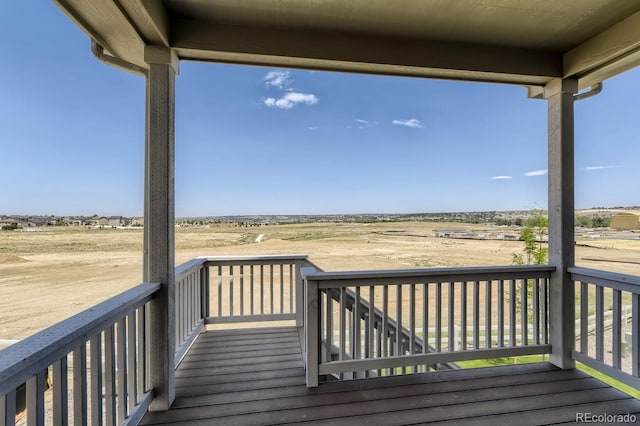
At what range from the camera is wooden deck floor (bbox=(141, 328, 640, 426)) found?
1.96 m

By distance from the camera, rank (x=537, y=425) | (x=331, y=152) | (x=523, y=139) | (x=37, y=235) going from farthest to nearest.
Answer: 1. (x=331, y=152)
2. (x=523, y=139)
3. (x=537, y=425)
4. (x=37, y=235)

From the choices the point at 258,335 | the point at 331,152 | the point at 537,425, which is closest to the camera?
the point at 537,425

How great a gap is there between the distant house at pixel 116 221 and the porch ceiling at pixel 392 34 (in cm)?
128

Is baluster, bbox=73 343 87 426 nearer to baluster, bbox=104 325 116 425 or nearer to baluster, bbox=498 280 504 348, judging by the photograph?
baluster, bbox=104 325 116 425

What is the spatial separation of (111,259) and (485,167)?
687cm

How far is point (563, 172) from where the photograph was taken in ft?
8.66

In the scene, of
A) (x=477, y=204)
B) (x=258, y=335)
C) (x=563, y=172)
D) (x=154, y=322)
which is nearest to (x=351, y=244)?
(x=258, y=335)

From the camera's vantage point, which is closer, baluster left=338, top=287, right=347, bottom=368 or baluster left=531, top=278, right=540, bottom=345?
baluster left=338, top=287, right=347, bottom=368

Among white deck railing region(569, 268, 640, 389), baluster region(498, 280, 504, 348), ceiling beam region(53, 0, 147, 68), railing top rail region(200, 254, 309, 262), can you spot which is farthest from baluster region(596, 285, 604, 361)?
ceiling beam region(53, 0, 147, 68)

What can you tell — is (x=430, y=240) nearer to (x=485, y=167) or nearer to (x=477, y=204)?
(x=477, y=204)

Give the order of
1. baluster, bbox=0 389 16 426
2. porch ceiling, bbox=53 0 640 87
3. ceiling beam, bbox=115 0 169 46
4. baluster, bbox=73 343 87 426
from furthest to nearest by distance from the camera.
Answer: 1. porch ceiling, bbox=53 0 640 87
2. ceiling beam, bbox=115 0 169 46
3. baluster, bbox=73 343 87 426
4. baluster, bbox=0 389 16 426

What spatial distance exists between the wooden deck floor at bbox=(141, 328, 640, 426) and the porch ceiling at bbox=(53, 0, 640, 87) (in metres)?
2.59

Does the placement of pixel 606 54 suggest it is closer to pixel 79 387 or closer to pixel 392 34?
pixel 392 34

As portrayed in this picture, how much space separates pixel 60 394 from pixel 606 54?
4.00m
